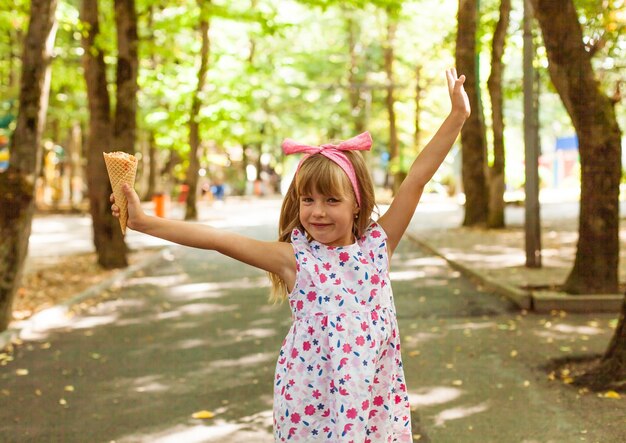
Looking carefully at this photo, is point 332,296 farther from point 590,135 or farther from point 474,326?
point 590,135

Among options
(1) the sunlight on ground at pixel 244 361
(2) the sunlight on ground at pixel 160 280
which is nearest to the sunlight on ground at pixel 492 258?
(2) the sunlight on ground at pixel 160 280

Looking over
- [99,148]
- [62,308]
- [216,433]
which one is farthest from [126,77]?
[216,433]

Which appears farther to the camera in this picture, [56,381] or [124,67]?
[124,67]

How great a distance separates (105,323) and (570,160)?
2237 inches

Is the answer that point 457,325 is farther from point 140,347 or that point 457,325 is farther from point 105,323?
point 105,323

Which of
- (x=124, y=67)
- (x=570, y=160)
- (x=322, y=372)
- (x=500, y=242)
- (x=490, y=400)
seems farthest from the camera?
(x=570, y=160)

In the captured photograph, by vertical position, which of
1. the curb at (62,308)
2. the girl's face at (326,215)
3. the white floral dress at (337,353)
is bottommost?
the curb at (62,308)

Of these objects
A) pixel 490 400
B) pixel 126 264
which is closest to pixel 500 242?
pixel 126 264

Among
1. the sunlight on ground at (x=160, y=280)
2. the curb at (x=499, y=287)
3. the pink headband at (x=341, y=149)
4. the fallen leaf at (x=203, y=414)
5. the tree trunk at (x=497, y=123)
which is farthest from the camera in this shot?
the tree trunk at (x=497, y=123)

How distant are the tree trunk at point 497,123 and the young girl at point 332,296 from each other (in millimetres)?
19277

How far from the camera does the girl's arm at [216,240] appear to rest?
336 cm

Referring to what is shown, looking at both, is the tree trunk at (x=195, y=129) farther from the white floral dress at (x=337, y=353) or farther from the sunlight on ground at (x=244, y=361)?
the white floral dress at (x=337, y=353)

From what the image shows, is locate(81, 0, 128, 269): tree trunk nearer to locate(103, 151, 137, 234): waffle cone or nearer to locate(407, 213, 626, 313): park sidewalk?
locate(407, 213, 626, 313): park sidewalk

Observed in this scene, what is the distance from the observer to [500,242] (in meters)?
19.4
